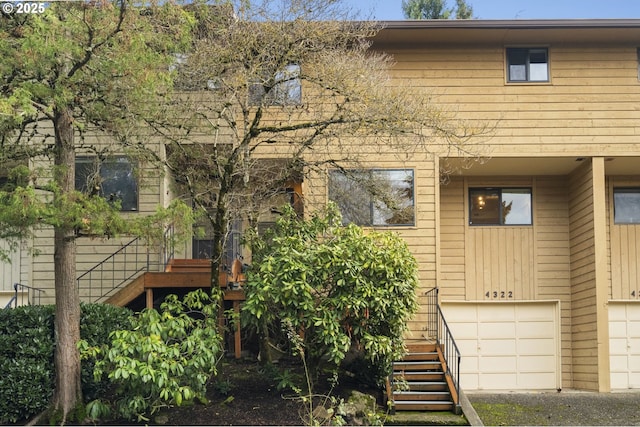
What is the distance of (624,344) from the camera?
567 inches

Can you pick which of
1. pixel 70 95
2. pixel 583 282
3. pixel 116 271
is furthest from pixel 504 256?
pixel 70 95

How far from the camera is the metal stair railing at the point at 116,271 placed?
13359 mm

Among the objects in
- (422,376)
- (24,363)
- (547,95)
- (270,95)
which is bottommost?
(422,376)

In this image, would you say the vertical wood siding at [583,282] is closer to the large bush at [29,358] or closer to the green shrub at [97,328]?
the green shrub at [97,328]

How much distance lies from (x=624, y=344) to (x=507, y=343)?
2308 mm

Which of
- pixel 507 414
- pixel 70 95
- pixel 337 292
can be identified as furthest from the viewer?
pixel 507 414

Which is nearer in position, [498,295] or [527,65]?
[527,65]

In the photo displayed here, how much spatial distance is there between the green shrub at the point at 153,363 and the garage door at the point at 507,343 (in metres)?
6.21

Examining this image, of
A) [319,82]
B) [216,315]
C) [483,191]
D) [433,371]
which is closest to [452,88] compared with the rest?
[483,191]

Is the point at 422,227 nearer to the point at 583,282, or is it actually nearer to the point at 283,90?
the point at 583,282

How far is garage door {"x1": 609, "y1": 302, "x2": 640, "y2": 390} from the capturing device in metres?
14.2

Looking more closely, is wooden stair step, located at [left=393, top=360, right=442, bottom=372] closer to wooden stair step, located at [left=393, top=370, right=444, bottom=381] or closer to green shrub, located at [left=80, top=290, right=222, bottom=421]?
wooden stair step, located at [left=393, top=370, right=444, bottom=381]

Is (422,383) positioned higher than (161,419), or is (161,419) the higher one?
(422,383)

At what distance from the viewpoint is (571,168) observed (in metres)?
14.5
